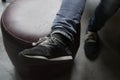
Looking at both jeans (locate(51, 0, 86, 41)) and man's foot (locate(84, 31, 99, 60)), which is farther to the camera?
man's foot (locate(84, 31, 99, 60))

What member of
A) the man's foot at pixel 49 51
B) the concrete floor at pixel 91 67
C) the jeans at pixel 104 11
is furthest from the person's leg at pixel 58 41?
the concrete floor at pixel 91 67

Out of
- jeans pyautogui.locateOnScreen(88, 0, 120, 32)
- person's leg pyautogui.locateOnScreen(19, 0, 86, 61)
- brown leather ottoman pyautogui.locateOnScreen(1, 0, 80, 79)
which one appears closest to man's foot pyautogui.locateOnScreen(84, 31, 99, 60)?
jeans pyautogui.locateOnScreen(88, 0, 120, 32)

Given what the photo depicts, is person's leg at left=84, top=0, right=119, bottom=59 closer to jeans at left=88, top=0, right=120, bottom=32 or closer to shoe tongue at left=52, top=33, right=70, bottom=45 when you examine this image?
jeans at left=88, top=0, right=120, bottom=32

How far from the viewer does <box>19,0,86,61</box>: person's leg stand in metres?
1.11

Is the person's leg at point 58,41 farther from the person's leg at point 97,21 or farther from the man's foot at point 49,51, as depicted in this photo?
the person's leg at point 97,21

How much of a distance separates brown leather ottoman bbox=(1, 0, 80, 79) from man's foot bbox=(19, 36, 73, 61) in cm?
9

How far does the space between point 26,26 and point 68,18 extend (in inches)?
9.7

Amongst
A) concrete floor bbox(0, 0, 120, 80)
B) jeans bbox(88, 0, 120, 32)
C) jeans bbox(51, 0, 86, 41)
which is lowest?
concrete floor bbox(0, 0, 120, 80)

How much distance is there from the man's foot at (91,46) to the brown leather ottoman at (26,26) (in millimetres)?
262

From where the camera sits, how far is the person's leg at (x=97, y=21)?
1.40 metres

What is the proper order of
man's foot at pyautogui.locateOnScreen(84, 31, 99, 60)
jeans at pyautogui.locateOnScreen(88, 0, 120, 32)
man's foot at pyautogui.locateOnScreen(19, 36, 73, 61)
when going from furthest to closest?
man's foot at pyautogui.locateOnScreen(84, 31, 99, 60) → jeans at pyautogui.locateOnScreen(88, 0, 120, 32) → man's foot at pyautogui.locateOnScreen(19, 36, 73, 61)

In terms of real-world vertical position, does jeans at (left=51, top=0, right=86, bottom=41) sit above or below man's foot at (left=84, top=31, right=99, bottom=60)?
above

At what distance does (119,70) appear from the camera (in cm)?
152

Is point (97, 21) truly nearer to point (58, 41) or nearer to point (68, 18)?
point (68, 18)
